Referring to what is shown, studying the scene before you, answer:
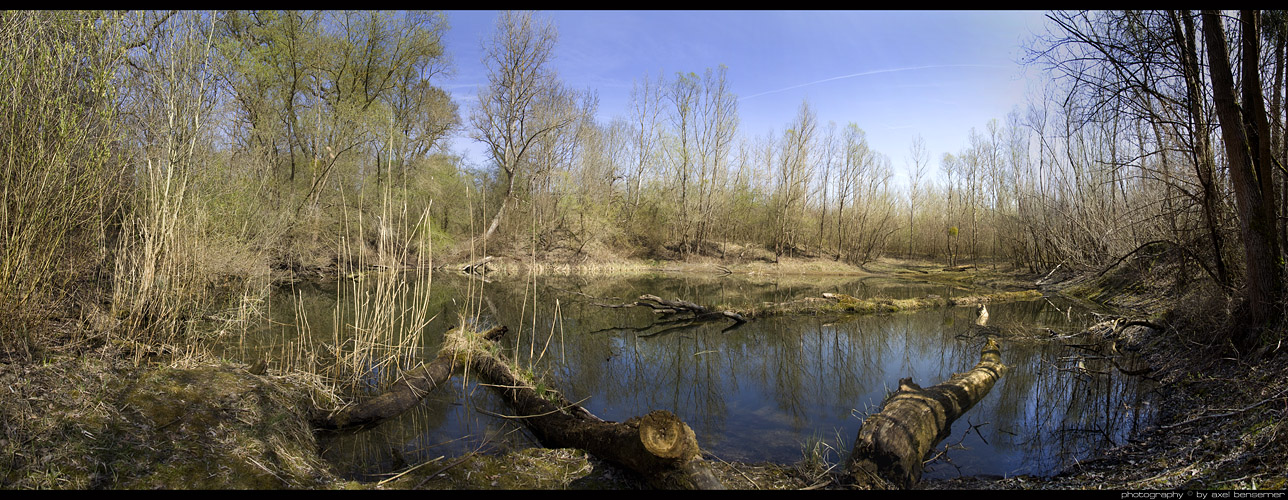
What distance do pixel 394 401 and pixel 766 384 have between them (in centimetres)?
450

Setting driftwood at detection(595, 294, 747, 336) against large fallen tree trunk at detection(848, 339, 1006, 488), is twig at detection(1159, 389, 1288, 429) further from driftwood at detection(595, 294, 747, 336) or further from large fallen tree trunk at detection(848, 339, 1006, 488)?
driftwood at detection(595, 294, 747, 336)

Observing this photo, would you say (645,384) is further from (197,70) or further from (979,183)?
(979,183)

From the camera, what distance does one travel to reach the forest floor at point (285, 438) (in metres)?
3.08

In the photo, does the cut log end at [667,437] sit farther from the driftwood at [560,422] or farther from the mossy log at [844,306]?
the mossy log at [844,306]

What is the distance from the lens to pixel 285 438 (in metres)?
4.16

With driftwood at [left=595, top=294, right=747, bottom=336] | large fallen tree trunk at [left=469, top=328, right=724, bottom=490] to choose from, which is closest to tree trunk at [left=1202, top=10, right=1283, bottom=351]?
large fallen tree trunk at [left=469, top=328, right=724, bottom=490]

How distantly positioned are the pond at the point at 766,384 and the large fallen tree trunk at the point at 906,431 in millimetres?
212

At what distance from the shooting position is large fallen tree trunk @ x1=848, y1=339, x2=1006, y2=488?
3898 mm

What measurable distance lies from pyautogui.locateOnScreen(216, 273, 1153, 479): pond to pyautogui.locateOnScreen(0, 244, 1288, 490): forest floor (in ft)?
1.54

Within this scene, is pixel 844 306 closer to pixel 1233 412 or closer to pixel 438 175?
pixel 1233 412

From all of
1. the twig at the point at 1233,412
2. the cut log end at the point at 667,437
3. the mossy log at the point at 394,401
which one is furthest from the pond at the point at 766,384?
the cut log end at the point at 667,437

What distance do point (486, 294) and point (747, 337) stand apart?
9031 millimetres

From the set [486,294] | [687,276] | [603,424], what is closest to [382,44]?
[486,294]

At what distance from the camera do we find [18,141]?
412 centimetres
